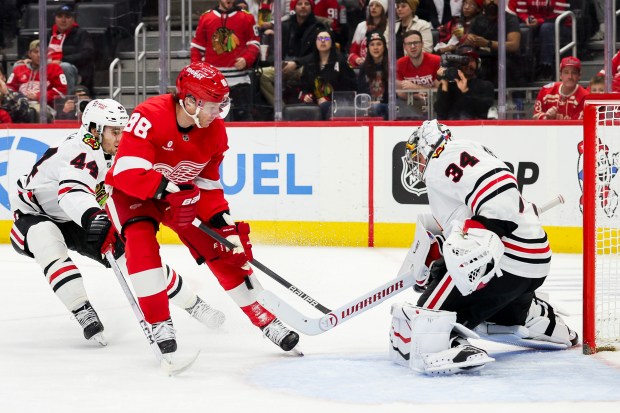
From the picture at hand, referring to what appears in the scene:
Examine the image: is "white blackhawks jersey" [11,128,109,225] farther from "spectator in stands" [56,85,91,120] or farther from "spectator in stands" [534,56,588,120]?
"spectator in stands" [534,56,588,120]

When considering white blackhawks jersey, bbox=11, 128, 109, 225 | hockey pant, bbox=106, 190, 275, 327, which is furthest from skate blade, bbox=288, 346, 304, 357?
white blackhawks jersey, bbox=11, 128, 109, 225

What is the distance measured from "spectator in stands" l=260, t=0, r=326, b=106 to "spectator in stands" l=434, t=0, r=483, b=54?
80cm

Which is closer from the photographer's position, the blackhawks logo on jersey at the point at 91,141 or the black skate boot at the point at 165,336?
the black skate boot at the point at 165,336

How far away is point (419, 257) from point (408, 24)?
369cm

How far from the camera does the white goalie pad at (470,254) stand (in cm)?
334

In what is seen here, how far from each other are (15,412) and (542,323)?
5.94 feet

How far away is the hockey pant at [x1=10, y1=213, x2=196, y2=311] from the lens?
414 cm

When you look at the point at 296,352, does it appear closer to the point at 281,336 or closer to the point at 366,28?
the point at 281,336

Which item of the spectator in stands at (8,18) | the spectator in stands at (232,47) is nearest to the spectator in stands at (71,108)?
the spectator in stands at (8,18)

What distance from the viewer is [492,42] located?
7000mm

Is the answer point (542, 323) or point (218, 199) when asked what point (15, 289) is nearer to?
point (218, 199)

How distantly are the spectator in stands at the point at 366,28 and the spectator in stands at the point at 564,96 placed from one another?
3.70 ft

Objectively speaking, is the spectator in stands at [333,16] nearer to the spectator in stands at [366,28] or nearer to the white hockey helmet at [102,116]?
the spectator in stands at [366,28]

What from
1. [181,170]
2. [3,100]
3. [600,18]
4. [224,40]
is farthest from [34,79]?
[181,170]
